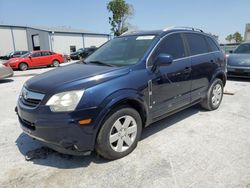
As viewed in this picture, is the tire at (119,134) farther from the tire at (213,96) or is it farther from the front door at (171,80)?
the tire at (213,96)

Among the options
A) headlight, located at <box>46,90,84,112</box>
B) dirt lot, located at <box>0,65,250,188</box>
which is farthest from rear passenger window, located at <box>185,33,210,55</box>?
headlight, located at <box>46,90,84,112</box>

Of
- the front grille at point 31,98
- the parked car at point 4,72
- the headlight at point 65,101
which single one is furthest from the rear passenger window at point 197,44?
the parked car at point 4,72

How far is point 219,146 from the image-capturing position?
3.36 meters

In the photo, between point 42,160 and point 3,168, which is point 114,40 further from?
point 3,168

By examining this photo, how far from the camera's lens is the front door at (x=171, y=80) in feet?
11.2

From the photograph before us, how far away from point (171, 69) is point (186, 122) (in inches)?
50.7

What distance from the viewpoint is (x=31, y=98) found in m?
2.88

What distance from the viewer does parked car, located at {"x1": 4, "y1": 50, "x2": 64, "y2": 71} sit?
16531 millimetres

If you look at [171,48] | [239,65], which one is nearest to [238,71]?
[239,65]

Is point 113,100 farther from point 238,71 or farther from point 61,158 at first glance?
point 238,71

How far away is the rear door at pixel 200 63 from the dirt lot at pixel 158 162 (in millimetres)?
706

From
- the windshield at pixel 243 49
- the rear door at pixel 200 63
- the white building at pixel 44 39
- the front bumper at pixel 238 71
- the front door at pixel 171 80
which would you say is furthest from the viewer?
the white building at pixel 44 39

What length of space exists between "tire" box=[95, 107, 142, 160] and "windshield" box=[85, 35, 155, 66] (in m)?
0.80

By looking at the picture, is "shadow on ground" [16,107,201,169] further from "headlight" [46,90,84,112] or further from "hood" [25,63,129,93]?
"hood" [25,63,129,93]
